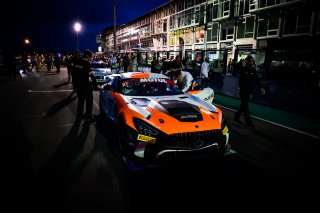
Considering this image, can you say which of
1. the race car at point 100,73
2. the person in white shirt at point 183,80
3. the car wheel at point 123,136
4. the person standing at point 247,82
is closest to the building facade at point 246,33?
the person standing at point 247,82

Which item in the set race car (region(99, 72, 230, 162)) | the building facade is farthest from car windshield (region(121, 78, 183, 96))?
the building facade

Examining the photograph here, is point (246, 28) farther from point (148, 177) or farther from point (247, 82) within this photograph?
point (148, 177)

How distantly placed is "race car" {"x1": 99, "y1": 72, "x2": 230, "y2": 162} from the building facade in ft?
21.0

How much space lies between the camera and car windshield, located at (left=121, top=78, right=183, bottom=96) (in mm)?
5238

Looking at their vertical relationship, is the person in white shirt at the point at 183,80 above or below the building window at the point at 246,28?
below

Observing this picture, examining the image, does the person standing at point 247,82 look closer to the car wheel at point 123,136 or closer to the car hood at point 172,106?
the car hood at point 172,106

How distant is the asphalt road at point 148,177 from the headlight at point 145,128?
2.06ft

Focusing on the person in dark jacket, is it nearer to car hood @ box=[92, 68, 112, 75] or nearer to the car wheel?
the car wheel

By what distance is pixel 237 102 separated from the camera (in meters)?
10.5

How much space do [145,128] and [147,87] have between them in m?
1.87

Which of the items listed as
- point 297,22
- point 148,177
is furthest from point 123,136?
point 297,22

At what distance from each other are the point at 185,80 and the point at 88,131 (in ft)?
10.9

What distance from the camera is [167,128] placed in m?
3.64

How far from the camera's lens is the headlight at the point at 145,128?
11.9 feet
